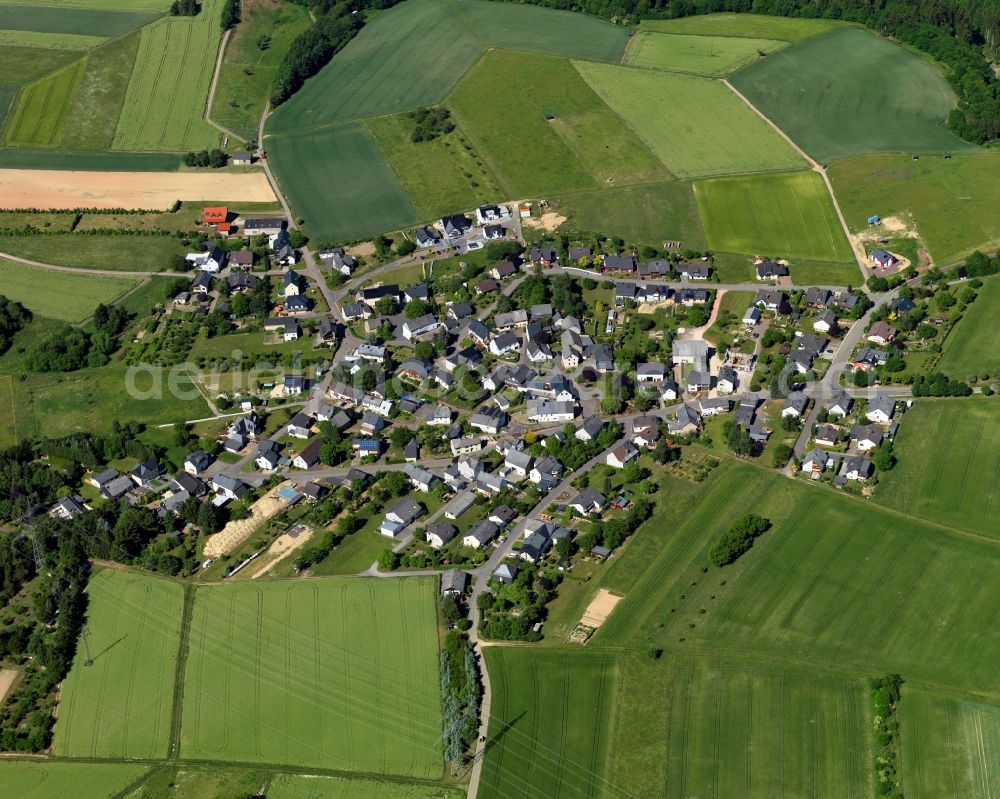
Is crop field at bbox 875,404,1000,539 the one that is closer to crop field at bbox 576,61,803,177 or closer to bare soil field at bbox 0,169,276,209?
crop field at bbox 576,61,803,177

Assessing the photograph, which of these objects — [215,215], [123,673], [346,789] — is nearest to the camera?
[346,789]

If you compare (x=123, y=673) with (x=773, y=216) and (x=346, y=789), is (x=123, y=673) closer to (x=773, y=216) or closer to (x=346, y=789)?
(x=346, y=789)

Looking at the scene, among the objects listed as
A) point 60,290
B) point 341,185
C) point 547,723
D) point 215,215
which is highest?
point 547,723

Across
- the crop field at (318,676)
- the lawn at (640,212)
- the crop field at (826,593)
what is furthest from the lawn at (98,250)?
the crop field at (826,593)

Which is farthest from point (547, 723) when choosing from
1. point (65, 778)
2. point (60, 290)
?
point (60, 290)

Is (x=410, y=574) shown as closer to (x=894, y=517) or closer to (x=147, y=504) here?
(x=147, y=504)

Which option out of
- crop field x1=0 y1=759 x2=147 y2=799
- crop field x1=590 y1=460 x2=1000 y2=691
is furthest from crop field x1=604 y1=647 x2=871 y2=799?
crop field x1=0 y1=759 x2=147 y2=799
